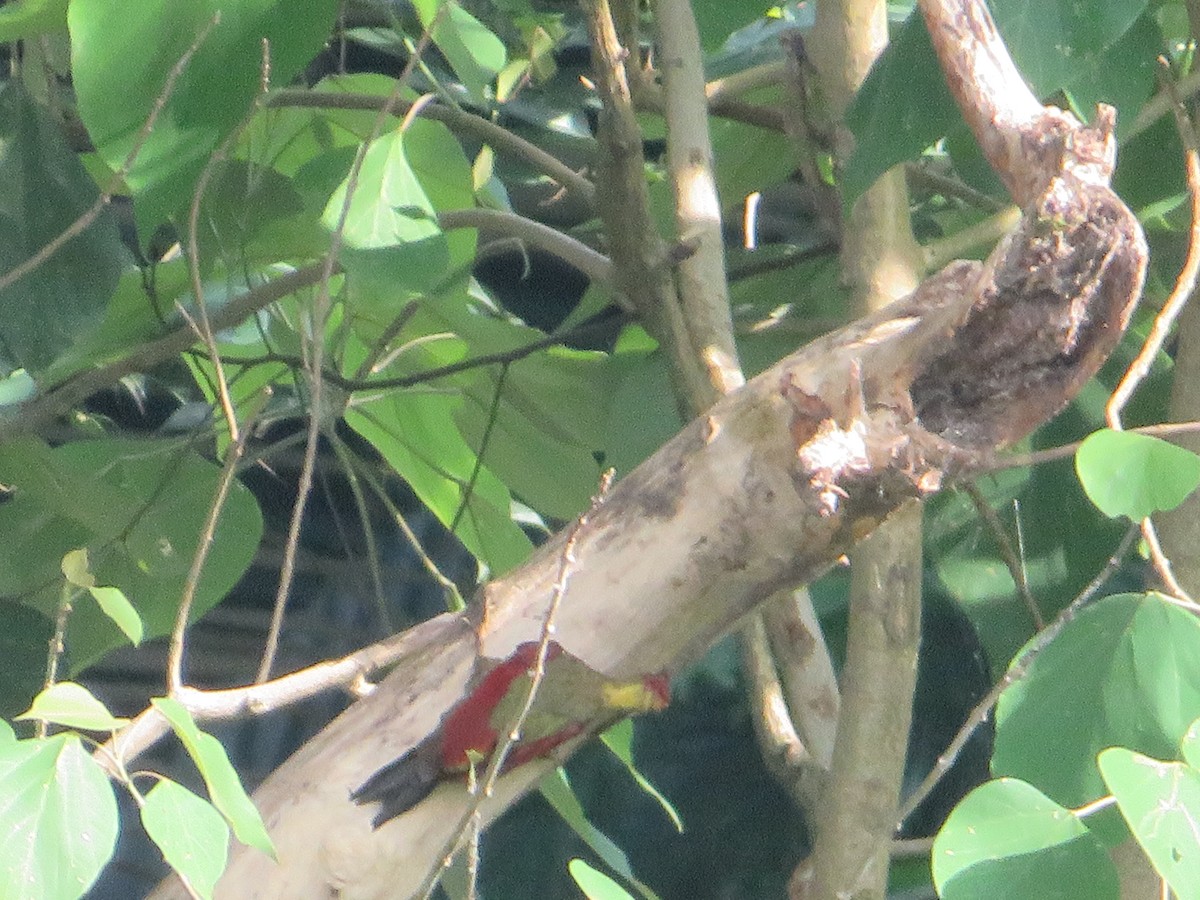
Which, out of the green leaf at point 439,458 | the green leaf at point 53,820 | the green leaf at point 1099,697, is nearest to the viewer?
the green leaf at point 53,820

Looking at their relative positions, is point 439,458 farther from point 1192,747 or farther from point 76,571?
point 1192,747

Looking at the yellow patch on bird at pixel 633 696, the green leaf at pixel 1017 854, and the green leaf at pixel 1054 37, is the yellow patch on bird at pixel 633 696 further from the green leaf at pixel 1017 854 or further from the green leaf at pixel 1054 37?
the green leaf at pixel 1054 37

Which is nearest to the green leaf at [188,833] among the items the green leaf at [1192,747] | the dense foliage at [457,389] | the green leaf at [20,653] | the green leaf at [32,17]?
the dense foliage at [457,389]

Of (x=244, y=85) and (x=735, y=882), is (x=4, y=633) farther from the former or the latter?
(x=735, y=882)

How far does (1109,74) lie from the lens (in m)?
0.51

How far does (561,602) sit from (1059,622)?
16cm

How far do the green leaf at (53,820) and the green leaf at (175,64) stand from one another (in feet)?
0.71

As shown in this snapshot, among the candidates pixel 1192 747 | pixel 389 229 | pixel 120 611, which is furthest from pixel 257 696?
pixel 1192 747

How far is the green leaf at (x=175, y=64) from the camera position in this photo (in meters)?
0.44

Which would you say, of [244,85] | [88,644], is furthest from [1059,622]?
[88,644]

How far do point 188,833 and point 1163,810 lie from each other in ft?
0.72

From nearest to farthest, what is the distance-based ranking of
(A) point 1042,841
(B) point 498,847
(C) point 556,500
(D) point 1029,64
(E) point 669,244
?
Result: (A) point 1042,841
(D) point 1029,64
(E) point 669,244
(C) point 556,500
(B) point 498,847

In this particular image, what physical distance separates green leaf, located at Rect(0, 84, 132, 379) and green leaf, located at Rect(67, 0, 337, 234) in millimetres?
169

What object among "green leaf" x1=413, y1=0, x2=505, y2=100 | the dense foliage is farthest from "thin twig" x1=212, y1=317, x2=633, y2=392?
"green leaf" x1=413, y1=0, x2=505, y2=100
